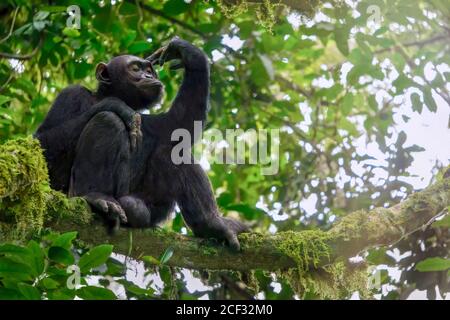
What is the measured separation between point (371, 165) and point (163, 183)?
323cm

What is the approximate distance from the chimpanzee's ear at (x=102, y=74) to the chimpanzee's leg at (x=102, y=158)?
1.13 m

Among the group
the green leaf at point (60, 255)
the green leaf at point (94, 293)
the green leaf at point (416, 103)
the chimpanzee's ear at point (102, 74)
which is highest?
the chimpanzee's ear at point (102, 74)

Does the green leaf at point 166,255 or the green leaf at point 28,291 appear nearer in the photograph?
the green leaf at point 28,291

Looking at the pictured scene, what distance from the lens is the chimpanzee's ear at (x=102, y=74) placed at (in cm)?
705

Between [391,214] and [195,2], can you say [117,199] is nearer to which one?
[391,214]

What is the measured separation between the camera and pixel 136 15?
8.66 m

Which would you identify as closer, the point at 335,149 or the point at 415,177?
the point at 415,177

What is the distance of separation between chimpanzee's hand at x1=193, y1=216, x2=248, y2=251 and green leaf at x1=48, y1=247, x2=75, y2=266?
1.52 meters

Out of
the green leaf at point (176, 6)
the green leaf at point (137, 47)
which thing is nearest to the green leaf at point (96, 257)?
the green leaf at point (137, 47)

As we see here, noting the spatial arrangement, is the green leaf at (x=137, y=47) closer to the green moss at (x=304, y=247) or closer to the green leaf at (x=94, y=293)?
the green moss at (x=304, y=247)

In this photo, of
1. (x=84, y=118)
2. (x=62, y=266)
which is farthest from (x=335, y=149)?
(x=62, y=266)

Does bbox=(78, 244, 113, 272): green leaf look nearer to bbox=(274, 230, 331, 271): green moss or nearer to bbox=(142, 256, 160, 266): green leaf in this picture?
bbox=(142, 256, 160, 266): green leaf

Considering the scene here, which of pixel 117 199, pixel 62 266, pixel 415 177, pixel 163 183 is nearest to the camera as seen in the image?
pixel 62 266

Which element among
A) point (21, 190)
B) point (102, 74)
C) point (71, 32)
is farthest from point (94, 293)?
point (71, 32)
